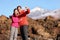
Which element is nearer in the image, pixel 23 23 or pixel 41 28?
pixel 23 23

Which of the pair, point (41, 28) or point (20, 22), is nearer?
point (20, 22)

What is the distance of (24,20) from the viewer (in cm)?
841

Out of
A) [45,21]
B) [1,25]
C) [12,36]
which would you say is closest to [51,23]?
[45,21]

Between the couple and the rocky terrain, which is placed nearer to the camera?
the couple

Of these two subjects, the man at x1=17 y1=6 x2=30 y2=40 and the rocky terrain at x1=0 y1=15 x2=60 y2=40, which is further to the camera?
the rocky terrain at x1=0 y1=15 x2=60 y2=40

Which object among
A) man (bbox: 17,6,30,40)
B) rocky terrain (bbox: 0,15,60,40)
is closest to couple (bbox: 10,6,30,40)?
man (bbox: 17,6,30,40)

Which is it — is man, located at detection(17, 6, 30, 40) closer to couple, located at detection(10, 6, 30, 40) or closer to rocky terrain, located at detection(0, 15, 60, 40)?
couple, located at detection(10, 6, 30, 40)

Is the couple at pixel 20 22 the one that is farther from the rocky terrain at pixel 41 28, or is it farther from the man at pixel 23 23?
the rocky terrain at pixel 41 28

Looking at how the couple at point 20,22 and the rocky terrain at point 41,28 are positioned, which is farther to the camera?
the rocky terrain at point 41,28

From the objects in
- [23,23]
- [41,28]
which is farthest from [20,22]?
[41,28]

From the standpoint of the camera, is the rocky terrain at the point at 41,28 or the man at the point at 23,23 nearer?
the man at the point at 23,23

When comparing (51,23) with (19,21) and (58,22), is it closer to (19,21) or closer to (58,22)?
(58,22)

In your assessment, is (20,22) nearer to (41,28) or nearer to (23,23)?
(23,23)

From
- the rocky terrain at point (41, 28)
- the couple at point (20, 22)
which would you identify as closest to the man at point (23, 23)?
the couple at point (20, 22)
